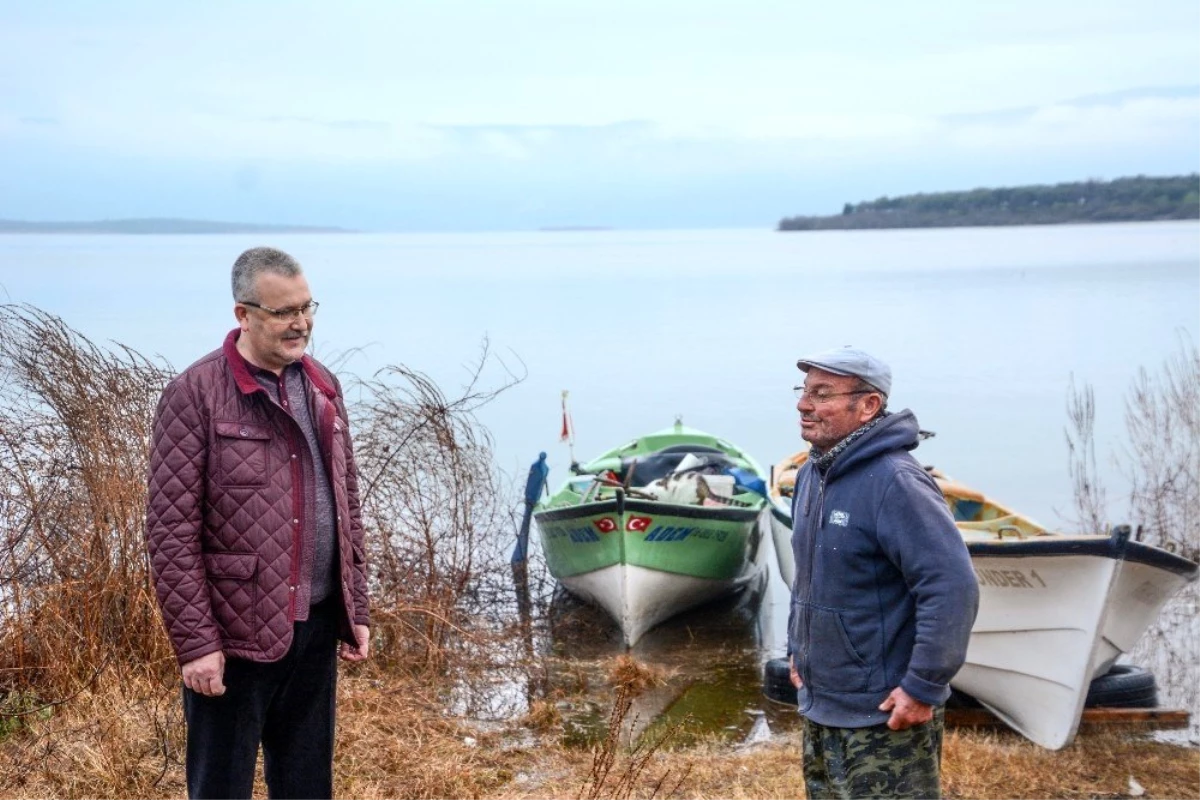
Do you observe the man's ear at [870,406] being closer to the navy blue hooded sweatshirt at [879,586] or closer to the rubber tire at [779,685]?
the navy blue hooded sweatshirt at [879,586]

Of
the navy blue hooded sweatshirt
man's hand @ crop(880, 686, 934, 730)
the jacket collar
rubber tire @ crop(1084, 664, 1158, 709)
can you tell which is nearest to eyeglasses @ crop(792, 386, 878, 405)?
the navy blue hooded sweatshirt

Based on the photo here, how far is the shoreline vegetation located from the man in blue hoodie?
0.84m

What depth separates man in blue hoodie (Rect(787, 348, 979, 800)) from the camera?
331 centimetres

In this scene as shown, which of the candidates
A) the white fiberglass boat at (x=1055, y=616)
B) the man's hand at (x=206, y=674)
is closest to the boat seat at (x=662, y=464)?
the white fiberglass boat at (x=1055, y=616)

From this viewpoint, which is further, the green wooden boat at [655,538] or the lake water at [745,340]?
the lake water at [745,340]

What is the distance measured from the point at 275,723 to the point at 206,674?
426 millimetres

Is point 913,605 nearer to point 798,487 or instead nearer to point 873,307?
point 798,487

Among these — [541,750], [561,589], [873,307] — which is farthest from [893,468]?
[873,307]

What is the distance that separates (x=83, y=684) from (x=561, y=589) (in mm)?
6006

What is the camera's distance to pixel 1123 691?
7359 millimetres

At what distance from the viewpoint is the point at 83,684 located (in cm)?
573

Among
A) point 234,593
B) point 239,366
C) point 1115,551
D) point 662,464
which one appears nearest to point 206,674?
point 234,593

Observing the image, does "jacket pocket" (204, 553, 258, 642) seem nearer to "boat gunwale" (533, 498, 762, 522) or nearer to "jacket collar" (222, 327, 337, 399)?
"jacket collar" (222, 327, 337, 399)

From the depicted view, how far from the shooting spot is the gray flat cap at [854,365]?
11.6 ft
